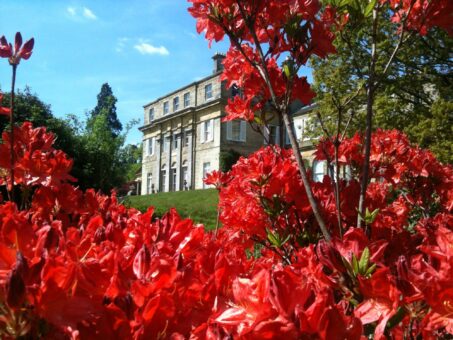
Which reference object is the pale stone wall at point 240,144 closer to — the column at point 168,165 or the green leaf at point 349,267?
the column at point 168,165

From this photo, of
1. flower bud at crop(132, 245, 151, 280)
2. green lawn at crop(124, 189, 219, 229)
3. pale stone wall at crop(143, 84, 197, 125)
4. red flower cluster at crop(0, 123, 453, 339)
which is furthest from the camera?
pale stone wall at crop(143, 84, 197, 125)

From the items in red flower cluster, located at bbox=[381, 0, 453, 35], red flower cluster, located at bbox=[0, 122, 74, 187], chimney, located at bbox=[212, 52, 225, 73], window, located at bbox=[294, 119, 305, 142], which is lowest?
red flower cluster, located at bbox=[0, 122, 74, 187]

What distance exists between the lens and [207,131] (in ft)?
113

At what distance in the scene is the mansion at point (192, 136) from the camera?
33.0 metres

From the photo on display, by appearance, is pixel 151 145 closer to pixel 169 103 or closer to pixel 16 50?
pixel 169 103

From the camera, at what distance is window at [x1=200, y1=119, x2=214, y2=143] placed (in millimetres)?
33719

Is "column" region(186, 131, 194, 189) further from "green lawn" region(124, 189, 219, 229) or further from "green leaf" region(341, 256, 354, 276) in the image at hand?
"green leaf" region(341, 256, 354, 276)

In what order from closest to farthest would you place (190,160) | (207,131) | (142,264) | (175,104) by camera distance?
(142,264) < (207,131) < (190,160) < (175,104)

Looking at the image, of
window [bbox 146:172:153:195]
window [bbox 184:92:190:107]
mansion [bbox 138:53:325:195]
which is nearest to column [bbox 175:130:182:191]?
mansion [bbox 138:53:325:195]

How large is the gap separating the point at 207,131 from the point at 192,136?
1809 millimetres

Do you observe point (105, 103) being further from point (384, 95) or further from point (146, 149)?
point (384, 95)

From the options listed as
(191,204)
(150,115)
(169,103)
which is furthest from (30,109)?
(150,115)

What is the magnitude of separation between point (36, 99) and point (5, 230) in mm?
16156

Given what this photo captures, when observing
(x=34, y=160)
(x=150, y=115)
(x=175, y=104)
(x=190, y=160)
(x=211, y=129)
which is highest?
(x=175, y=104)
